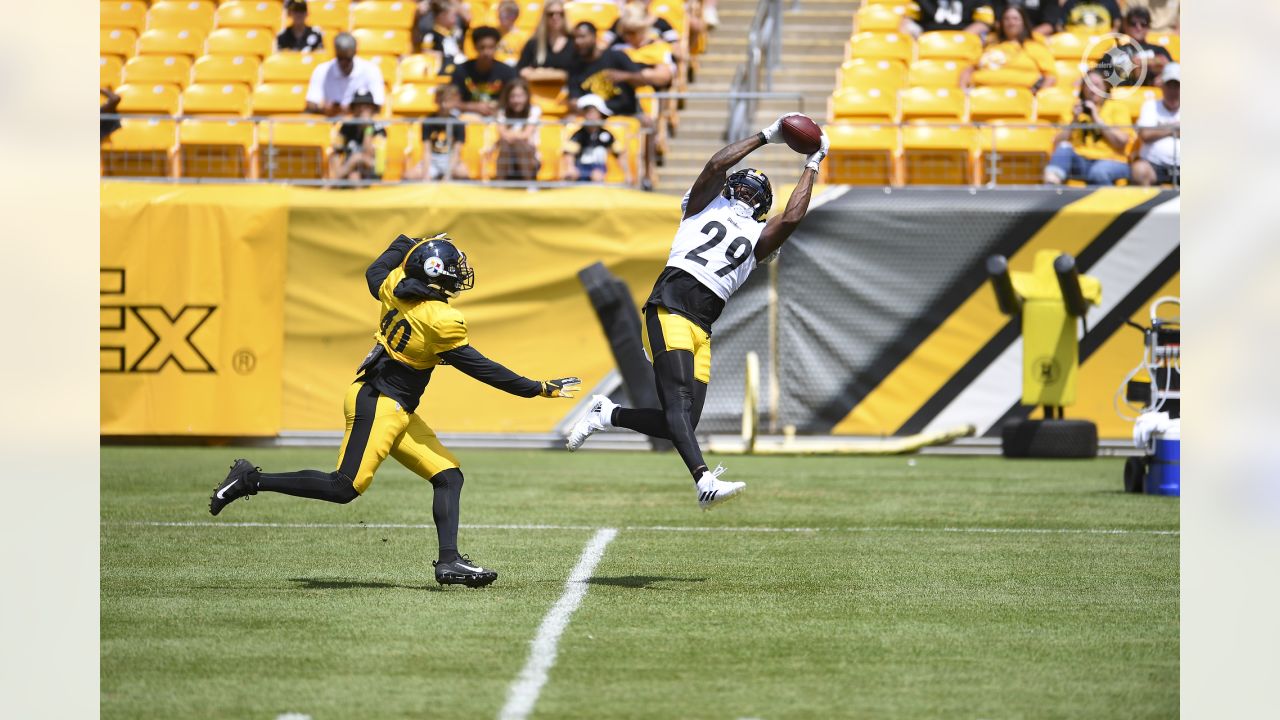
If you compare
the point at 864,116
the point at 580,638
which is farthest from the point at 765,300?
the point at 580,638

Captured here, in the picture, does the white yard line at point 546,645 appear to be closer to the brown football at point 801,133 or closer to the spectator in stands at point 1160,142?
the brown football at point 801,133

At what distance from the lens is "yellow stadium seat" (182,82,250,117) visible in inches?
775

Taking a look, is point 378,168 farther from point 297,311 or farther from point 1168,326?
point 1168,326

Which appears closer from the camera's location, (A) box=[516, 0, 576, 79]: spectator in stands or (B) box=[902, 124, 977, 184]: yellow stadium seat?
(B) box=[902, 124, 977, 184]: yellow stadium seat

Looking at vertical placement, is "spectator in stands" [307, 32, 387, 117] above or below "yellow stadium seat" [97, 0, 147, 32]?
below

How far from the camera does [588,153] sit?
17.9 m

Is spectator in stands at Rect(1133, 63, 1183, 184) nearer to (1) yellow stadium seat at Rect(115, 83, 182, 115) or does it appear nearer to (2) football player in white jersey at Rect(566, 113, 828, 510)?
(2) football player in white jersey at Rect(566, 113, 828, 510)

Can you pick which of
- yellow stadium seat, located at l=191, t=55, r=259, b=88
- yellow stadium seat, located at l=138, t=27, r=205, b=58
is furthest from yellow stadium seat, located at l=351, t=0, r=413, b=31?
yellow stadium seat, located at l=138, t=27, r=205, b=58

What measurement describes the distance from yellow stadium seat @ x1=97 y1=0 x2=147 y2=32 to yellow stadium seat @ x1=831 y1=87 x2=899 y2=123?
9151mm

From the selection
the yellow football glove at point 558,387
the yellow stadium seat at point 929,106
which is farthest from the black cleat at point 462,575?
the yellow stadium seat at point 929,106

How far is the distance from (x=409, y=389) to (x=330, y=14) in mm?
13801

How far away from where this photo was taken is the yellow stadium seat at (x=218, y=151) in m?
18.6

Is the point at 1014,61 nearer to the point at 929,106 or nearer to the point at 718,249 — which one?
the point at 929,106
